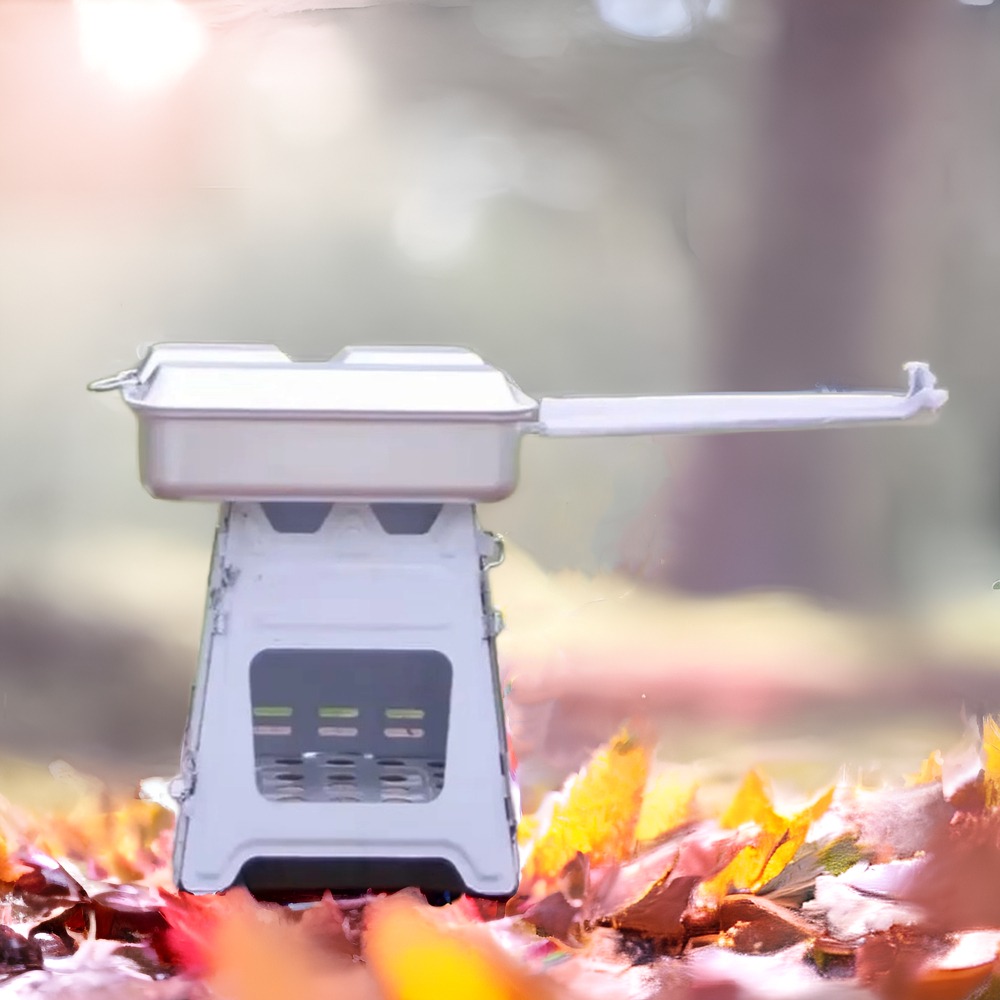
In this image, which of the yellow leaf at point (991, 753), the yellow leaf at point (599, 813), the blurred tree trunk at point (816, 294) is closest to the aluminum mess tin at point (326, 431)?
the blurred tree trunk at point (816, 294)

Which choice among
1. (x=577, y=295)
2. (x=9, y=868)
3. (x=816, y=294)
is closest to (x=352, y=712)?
(x=9, y=868)

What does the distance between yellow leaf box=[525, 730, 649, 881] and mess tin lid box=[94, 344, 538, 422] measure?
0.52 meters

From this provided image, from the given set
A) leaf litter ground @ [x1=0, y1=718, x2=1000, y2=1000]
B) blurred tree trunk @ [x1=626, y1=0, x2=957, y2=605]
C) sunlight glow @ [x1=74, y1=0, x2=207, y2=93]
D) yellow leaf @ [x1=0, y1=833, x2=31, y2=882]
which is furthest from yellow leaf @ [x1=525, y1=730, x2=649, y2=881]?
sunlight glow @ [x1=74, y1=0, x2=207, y2=93]

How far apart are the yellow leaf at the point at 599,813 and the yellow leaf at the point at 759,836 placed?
0.12 metres

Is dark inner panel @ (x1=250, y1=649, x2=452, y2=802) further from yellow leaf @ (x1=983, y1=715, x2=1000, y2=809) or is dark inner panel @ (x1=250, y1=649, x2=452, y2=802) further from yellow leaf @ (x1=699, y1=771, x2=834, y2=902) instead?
yellow leaf @ (x1=983, y1=715, x2=1000, y2=809)

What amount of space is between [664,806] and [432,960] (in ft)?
1.31

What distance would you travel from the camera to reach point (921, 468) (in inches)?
68.8

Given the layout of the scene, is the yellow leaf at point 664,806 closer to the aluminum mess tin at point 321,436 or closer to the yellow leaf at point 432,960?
the yellow leaf at point 432,960

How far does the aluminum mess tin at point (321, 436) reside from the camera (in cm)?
141

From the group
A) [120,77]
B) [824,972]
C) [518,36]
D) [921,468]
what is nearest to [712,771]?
[824,972]

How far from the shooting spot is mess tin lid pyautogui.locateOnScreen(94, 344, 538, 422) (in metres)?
1.41

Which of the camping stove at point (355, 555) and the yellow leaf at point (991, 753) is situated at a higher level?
the camping stove at point (355, 555)

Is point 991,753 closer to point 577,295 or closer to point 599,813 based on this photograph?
point 599,813

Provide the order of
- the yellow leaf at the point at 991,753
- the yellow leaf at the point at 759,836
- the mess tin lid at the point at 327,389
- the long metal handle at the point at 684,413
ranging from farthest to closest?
the yellow leaf at the point at 991,753
the yellow leaf at the point at 759,836
the long metal handle at the point at 684,413
the mess tin lid at the point at 327,389
